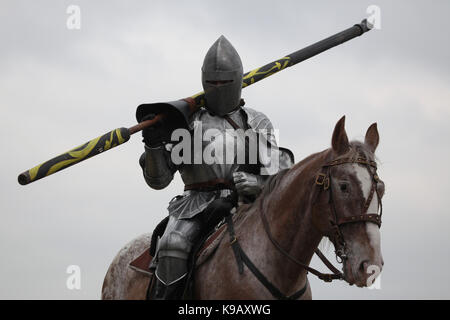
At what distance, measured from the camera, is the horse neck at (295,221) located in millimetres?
6715

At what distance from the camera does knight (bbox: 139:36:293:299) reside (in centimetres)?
756

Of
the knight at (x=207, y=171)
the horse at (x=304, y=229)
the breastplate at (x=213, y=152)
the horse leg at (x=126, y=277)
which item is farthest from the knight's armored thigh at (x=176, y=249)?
the horse leg at (x=126, y=277)

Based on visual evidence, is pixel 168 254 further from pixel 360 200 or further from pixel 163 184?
pixel 360 200

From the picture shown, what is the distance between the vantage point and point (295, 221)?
6.79m

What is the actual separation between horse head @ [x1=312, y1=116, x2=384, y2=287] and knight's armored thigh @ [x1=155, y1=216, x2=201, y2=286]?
5.62 ft

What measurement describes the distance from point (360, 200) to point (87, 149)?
3.17 metres

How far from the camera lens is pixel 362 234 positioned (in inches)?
240

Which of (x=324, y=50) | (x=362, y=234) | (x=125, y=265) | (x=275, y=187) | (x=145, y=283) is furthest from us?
(x=324, y=50)

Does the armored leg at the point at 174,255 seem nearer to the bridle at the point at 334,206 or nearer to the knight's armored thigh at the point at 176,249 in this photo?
the knight's armored thigh at the point at 176,249

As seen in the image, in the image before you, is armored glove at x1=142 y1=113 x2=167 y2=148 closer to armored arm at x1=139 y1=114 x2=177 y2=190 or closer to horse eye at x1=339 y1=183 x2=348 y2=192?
armored arm at x1=139 y1=114 x2=177 y2=190

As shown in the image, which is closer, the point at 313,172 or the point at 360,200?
the point at 360,200

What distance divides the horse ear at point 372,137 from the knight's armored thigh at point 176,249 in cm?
228

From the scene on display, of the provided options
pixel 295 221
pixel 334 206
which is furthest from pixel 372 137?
pixel 295 221
